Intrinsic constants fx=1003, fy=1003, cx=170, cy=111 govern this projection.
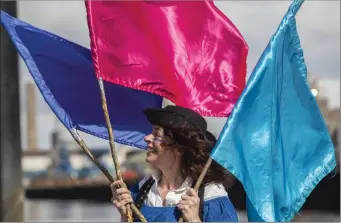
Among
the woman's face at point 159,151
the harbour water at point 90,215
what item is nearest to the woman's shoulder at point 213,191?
the woman's face at point 159,151

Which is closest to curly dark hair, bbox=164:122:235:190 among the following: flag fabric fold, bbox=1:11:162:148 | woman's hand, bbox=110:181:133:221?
woman's hand, bbox=110:181:133:221

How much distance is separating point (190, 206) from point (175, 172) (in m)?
0.25

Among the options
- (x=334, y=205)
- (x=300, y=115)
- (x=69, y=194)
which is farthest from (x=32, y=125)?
(x=300, y=115)

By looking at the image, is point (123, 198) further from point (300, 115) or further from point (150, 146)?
point (300, 115)

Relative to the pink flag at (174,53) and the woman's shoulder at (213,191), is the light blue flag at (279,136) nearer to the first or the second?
the woman's shoulder at (213,191)

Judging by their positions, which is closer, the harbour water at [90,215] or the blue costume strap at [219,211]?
the blue costume strap at [219,211]

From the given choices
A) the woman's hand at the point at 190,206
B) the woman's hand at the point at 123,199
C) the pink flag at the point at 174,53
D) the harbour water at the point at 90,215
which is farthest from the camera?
the harbour water at the point at 90,215

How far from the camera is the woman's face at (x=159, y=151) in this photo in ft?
13.5

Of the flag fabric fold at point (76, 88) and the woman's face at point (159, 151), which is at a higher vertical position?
the flag fabric fold at point (76, 88)

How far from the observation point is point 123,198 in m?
4.07

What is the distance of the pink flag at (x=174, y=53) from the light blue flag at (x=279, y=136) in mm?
390

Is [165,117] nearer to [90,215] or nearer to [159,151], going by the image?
[159,151]

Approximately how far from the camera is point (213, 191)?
13.4 feet

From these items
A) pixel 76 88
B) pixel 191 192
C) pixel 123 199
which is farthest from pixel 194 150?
pixel 76 88
